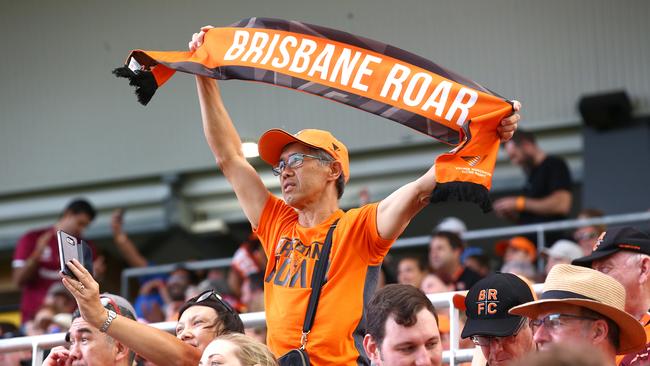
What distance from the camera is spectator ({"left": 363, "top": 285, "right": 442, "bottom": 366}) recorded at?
388 centimetres

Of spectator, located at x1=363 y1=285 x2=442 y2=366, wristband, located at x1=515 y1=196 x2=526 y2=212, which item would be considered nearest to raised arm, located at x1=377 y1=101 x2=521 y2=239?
spectator, located at x1=363 y1=285 x2=442 y2=366

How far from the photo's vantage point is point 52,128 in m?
13.5

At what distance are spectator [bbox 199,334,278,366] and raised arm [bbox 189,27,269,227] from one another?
3.28 ft

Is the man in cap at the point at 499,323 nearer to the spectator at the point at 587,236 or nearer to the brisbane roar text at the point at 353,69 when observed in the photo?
the brisbane roar text at the point at 353,69

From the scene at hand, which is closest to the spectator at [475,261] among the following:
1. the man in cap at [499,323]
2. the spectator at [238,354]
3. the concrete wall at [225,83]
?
the concrete wall at [225,83]

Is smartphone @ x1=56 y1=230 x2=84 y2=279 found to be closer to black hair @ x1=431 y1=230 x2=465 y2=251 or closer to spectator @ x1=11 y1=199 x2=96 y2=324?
black hair @ x1=431 y1=230 x2=465 y2=251

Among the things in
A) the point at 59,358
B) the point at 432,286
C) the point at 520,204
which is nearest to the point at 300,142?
the point at 59,358

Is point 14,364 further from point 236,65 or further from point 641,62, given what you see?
point 641,62

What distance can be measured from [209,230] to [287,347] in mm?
8367

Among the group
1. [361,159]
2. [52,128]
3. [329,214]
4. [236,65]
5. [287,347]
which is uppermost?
[52,128]

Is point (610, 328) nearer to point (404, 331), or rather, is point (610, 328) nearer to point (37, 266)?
point (404, 331)

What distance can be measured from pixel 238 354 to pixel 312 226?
944 millimetres

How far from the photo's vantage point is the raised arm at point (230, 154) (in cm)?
480

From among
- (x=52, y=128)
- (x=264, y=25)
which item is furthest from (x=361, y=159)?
(x=264, y=25)
